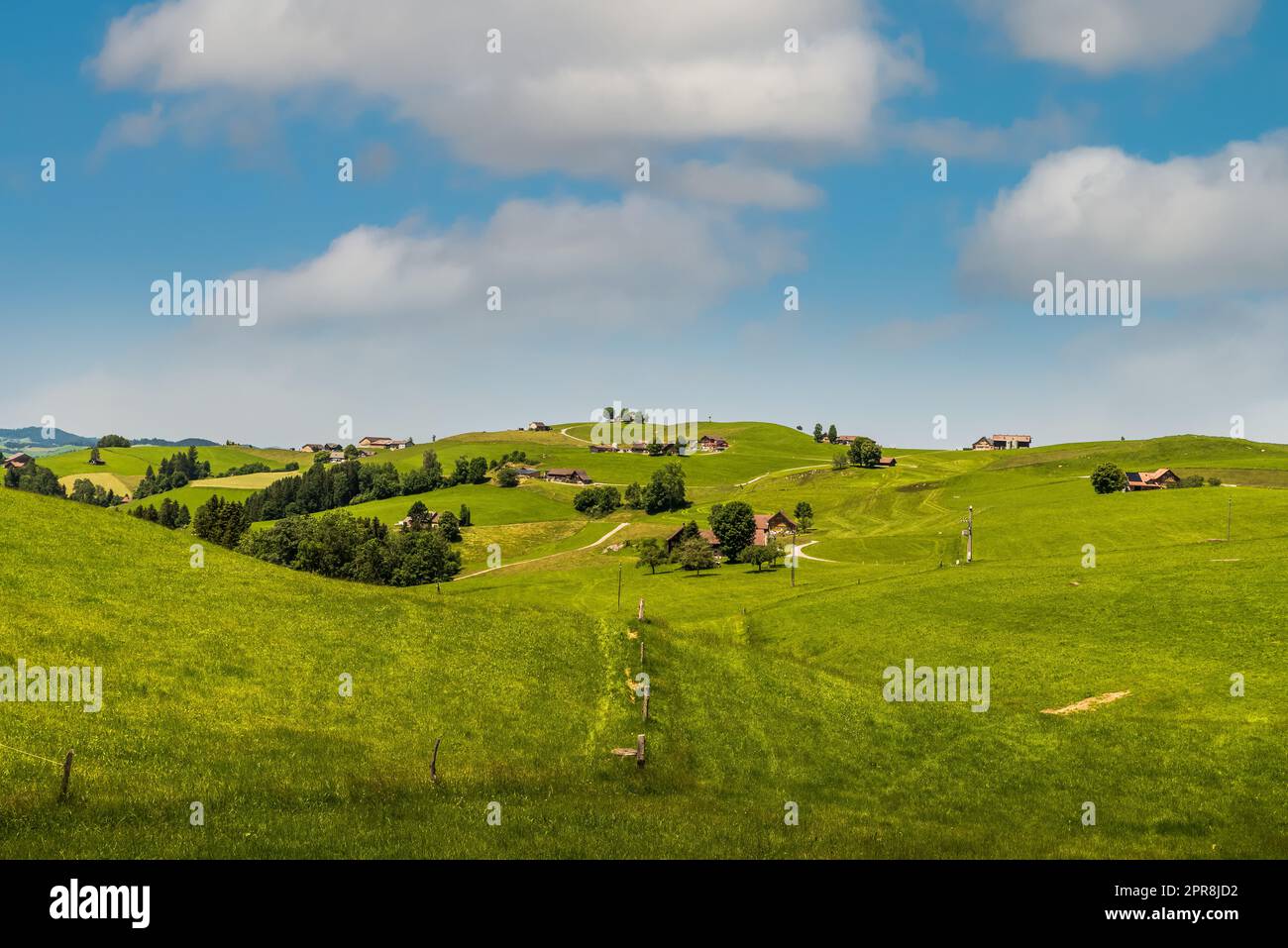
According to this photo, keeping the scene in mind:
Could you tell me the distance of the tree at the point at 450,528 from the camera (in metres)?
191

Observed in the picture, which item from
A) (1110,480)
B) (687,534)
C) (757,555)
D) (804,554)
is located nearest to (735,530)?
(687,534)

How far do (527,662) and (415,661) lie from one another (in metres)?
6.29

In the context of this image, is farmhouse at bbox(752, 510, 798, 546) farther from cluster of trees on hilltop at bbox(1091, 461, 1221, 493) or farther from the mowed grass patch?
the mowed grass patch

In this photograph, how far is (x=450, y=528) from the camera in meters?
192

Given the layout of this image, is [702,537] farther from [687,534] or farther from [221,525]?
[221,525]

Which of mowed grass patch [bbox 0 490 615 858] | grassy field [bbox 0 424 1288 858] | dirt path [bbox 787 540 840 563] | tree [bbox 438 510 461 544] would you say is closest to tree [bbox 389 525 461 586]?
tree [bbox 438 510 461 544]

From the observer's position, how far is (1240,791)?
31922mm

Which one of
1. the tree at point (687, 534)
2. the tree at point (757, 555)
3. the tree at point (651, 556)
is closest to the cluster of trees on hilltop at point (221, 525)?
the tree at point (651, 556)

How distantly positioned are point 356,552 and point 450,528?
107 feet

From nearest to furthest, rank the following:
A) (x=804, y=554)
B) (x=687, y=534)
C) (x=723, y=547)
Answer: (x=804, y=554), (x=723, y=547), (x=687, y=534)

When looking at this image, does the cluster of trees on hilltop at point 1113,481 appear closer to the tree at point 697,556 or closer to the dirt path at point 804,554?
the dirt path at point 804,554

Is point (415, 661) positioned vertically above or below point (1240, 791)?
above
